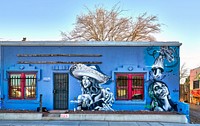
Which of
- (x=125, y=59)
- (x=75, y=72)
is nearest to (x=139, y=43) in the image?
(x=125, y=59)

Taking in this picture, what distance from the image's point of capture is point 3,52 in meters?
17.4

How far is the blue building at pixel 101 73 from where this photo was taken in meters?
17.2

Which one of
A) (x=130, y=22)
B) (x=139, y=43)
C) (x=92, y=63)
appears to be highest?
(x=130, y=22)

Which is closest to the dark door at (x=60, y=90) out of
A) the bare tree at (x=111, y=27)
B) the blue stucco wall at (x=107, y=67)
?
the blue stucco wall at (x=107, y=67)

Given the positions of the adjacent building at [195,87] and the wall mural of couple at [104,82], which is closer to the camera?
the wall mural of couple at [104,82]

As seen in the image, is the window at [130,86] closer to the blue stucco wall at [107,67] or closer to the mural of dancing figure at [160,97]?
the blue stucco wall at [107,67]

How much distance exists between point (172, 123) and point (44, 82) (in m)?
7.17

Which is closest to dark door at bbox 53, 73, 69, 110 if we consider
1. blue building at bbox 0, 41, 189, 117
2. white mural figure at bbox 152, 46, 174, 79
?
blue building at bbox 0, 41, 189, 117

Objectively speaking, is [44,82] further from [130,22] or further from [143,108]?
[130,22]

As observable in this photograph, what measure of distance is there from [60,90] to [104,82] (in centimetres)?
249

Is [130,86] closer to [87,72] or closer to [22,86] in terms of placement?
[87,72]

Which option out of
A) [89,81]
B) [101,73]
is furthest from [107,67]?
[89,81]

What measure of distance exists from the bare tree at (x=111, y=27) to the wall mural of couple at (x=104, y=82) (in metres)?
18.1

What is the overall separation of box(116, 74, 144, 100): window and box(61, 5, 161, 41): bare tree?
18170mm
